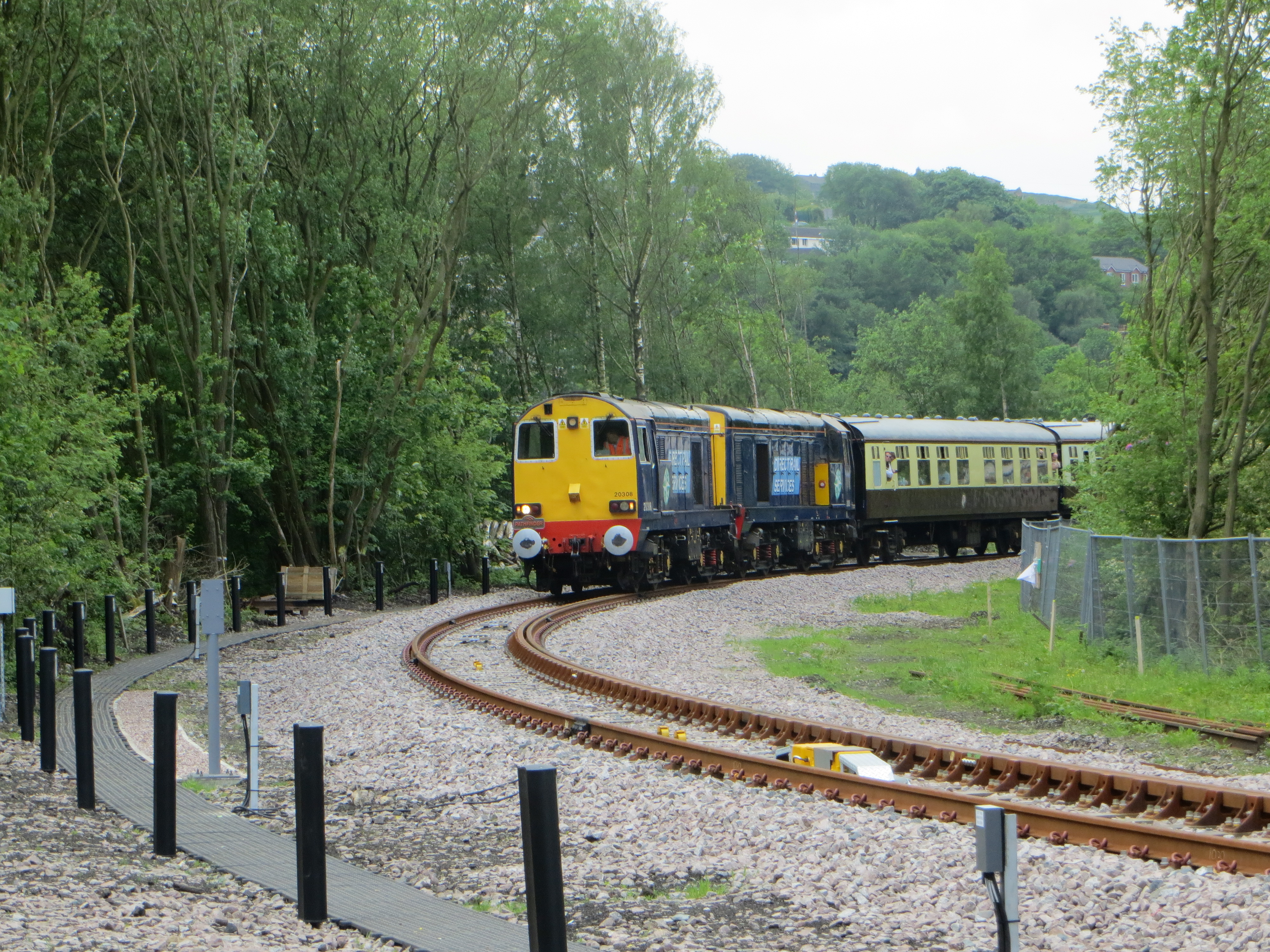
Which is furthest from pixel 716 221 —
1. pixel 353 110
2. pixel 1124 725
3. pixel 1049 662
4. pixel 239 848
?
pixel 239 848

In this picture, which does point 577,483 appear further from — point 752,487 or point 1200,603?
point 1200,603

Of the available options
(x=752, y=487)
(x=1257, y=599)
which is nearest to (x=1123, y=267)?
(x=752, y=487)

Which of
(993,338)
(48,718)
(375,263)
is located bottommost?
(48,718)

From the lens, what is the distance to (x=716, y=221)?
55.2 m

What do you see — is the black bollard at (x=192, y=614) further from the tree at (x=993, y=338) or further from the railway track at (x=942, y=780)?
the tree at (x=993, y=338)

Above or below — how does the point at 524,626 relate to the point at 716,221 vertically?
below

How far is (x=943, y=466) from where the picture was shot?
1359 inches

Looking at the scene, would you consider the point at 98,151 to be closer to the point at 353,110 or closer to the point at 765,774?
the point at 353,110

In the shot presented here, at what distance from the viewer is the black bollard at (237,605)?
2162cm

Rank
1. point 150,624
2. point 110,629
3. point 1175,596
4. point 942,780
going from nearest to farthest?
point 942,780 → point 1175,596 → point 110,629 → point 150,624

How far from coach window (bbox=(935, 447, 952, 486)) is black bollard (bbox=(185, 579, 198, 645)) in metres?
19.4

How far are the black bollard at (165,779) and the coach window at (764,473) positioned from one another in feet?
71.0

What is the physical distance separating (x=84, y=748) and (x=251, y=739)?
1025 millimetres

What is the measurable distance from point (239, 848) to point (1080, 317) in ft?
385
